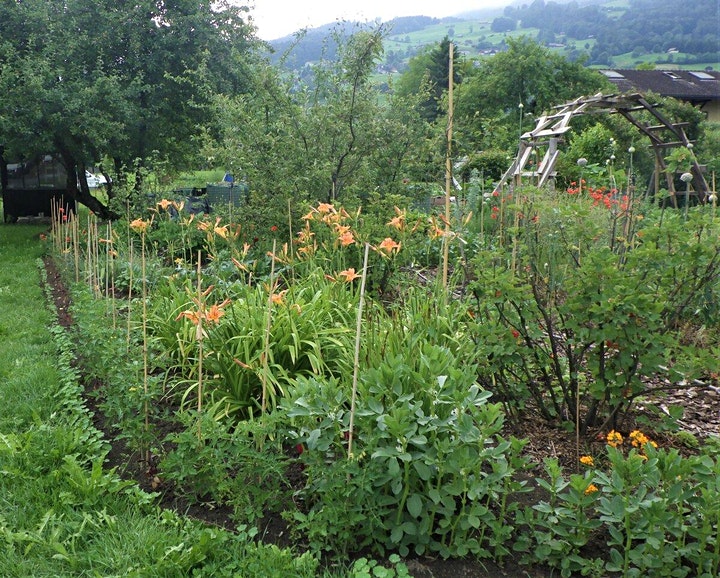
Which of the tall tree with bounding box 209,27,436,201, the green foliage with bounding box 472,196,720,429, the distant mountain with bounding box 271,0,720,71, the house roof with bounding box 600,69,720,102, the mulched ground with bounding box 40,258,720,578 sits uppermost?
the distant mountain with bounding box 271,0,720,71

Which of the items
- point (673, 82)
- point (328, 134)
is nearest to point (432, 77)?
point (673, 82)

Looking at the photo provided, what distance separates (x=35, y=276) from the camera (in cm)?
835

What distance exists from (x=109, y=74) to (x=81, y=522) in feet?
39.2

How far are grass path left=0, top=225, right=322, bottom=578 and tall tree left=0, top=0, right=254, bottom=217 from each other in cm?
834

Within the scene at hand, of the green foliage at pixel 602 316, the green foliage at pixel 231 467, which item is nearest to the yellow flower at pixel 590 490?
the green foliage at pixel 602 316

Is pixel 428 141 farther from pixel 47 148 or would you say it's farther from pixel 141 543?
pixel 47 148

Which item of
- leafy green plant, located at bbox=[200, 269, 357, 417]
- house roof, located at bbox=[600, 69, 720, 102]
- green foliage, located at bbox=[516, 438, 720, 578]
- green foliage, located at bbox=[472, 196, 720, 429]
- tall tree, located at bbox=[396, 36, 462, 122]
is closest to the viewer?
green foliage, located at bbox=[516, 438, 720, 578]

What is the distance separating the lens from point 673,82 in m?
41.2

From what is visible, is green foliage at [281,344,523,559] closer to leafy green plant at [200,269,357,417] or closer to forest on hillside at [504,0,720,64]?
leafy green plant at [200,269,357,417]

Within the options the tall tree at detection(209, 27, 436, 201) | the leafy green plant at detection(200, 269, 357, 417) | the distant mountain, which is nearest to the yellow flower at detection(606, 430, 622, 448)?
the leafy green plant at detection(200, 269, 357, 417)

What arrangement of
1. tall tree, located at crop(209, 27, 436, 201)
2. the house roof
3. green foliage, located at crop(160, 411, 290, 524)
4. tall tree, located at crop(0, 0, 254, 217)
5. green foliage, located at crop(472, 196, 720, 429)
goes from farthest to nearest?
1. the house roof
2. tall tree, located at crop(0, 0, 254, 217)
3. tall tree, located at crop(209, 27, 436, 201)
4. green foliage, located at crop(472, 196, 720, 429)
5. green foliage, located at crop(160, 411, 290, 524)

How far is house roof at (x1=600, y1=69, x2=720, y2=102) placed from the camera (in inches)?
1512

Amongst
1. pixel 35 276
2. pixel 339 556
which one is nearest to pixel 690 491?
pixel 339 556

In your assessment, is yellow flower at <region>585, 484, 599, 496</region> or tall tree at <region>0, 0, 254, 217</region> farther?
tall tree at <region>0, 0, 254, 217</region>
